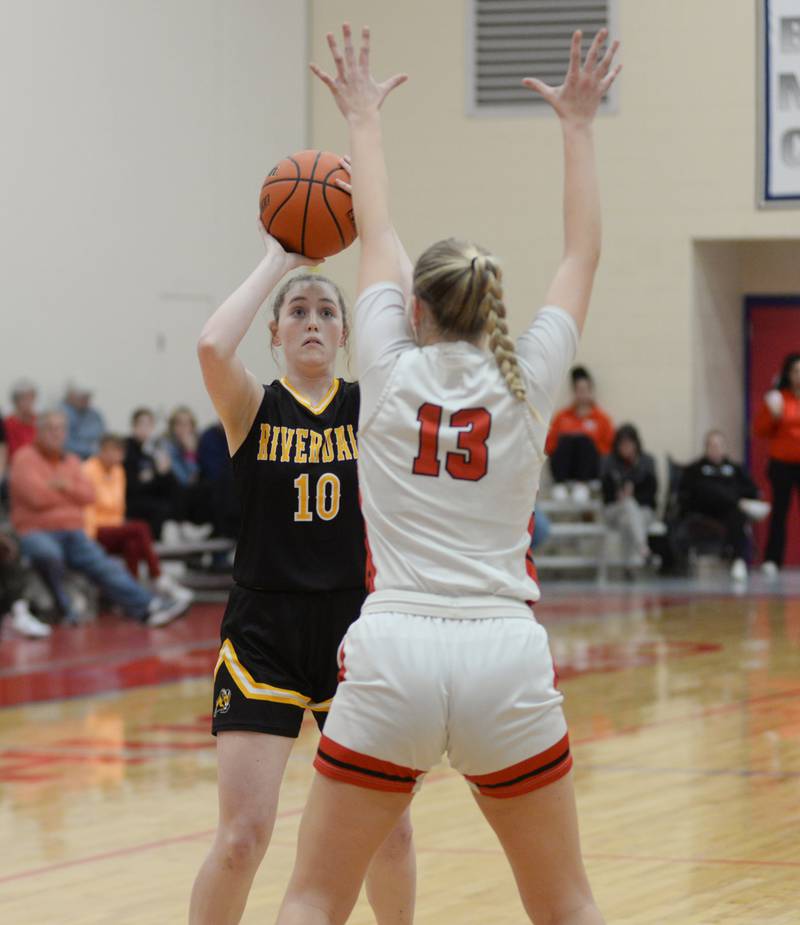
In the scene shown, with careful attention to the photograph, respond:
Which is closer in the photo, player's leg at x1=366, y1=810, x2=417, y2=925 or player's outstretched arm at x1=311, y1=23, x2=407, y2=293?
player's outstretched arm at x1=311, y1=23, x2=407, y2=293

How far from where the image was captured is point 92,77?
14.2m

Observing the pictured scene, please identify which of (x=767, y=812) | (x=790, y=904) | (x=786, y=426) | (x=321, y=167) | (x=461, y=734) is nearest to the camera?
(x=461, y=734)

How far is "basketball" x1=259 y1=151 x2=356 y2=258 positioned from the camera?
3.64m


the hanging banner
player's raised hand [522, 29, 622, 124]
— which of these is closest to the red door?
the hanging banner

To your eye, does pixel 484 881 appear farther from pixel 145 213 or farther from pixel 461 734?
pixel 145 213

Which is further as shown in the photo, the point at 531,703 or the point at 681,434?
the point at 681,434

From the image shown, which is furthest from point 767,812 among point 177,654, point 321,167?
point 177,654

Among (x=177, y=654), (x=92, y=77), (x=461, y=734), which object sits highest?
(x=92, y=77)

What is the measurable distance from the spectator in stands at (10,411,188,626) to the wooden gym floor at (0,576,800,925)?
0.69 m

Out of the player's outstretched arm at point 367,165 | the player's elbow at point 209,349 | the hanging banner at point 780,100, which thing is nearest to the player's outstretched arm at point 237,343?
the player's elbow at point 209,349

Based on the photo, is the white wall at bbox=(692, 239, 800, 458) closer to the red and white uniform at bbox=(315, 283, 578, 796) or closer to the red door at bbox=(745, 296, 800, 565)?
the red door at bbox=(745, 296, 800, 565)

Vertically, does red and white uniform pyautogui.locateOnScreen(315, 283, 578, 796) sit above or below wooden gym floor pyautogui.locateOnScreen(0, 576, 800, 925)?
above

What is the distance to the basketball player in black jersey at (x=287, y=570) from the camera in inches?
140

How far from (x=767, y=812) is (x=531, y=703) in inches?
129
